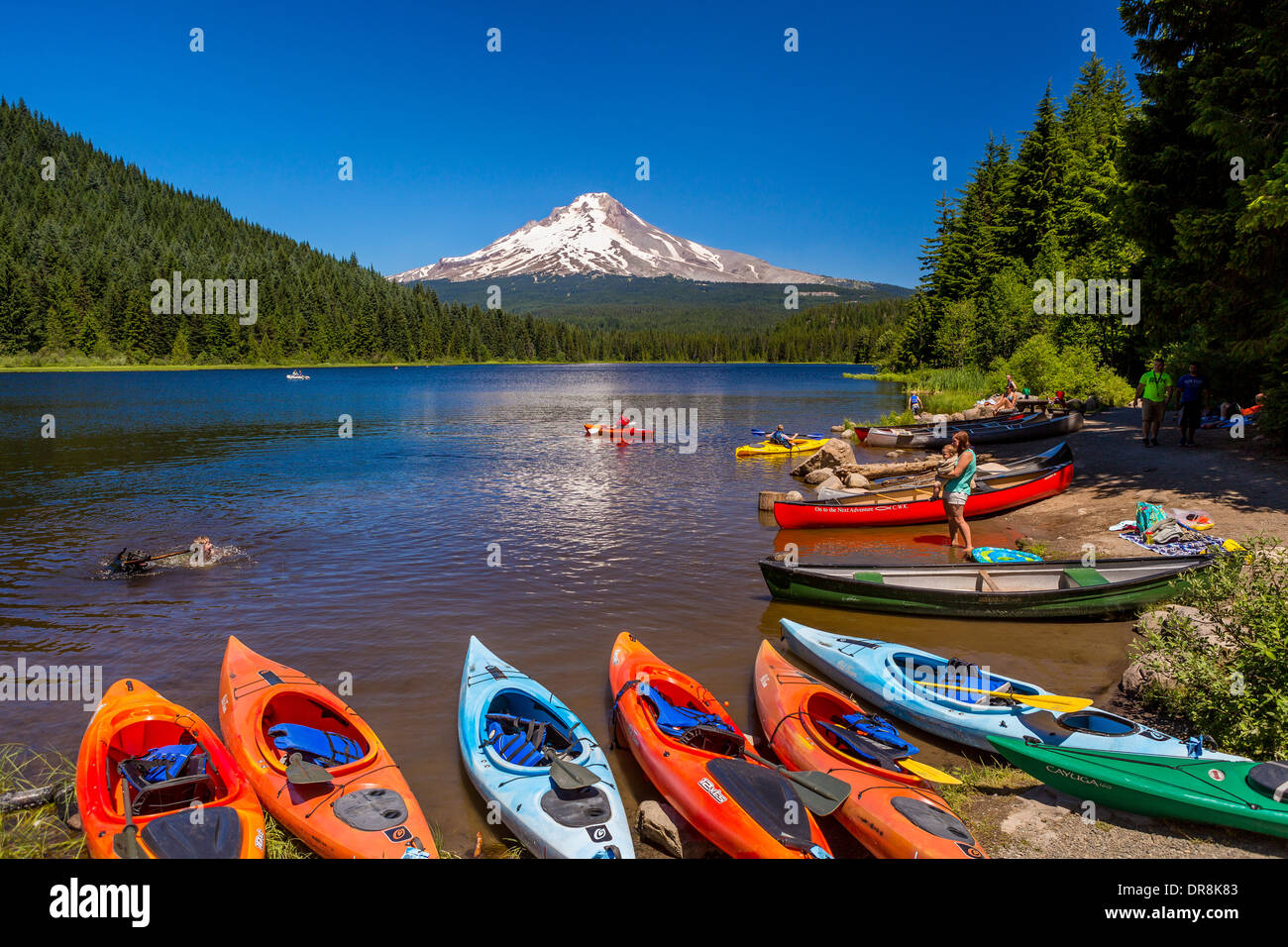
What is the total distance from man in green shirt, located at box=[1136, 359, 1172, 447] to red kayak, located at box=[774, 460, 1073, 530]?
3.66m

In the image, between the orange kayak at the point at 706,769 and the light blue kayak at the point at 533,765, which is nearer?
the orange kayak at the point at 706,769

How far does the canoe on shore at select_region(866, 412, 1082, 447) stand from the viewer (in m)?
28.4

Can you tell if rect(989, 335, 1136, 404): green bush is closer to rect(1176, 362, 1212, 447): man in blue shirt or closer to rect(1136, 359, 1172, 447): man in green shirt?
rect(1136, 359, 1172, 447): man in green shirt

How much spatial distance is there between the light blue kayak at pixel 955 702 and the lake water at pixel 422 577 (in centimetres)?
61

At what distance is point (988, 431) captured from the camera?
30578 millimetres

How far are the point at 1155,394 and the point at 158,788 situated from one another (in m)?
25.1

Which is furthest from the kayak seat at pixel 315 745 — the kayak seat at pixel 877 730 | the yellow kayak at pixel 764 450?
the yellow kayak at pixel 764 450

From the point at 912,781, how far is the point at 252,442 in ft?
132

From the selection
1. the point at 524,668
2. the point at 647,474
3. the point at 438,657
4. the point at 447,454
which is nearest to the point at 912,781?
the point at 524,668

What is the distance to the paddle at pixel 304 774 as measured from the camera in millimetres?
6652

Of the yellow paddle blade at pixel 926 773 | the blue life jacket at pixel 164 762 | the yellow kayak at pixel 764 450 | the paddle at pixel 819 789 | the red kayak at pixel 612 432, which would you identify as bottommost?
the blue life jacket at pixel 164 762

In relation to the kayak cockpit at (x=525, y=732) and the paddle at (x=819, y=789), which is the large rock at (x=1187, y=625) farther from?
→ the kayak cockpit at (x=525, y=732)

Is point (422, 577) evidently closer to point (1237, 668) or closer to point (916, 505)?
point (916, 505)
